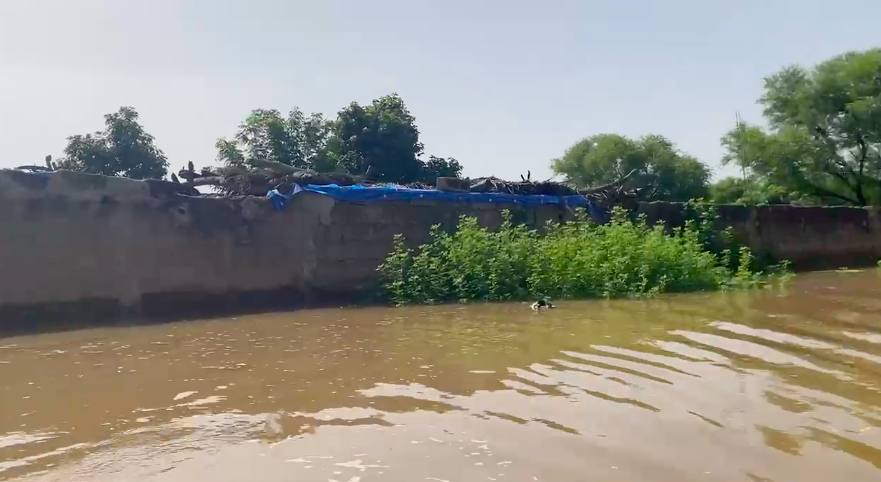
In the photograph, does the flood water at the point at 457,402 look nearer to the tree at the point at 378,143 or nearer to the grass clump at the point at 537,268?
the grass clump at the point at 537,268

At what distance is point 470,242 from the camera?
834cm

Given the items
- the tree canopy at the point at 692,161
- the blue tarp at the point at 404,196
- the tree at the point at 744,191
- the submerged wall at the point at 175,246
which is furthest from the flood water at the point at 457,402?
the tree at the point at 744,191

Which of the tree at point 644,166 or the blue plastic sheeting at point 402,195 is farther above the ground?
the tree at point 644,166

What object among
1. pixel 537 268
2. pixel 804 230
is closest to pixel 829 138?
pixel 804 230

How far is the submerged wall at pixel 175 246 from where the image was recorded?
21.7 ft

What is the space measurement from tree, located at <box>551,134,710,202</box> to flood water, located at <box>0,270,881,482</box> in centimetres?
1655

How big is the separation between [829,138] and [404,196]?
1685 cm

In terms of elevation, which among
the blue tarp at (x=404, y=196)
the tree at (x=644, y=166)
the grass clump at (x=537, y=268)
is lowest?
the grass clump at (x=537, y=268)

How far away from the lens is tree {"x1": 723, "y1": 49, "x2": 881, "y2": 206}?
19.9 metres

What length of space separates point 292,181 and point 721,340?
5401 millimetres

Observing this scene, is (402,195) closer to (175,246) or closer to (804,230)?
(175,246)

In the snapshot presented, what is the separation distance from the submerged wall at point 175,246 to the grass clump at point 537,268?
1.40ft

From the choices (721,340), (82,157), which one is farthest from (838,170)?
(82,157)

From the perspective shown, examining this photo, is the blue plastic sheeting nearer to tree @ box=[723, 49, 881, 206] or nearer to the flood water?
the flood water
